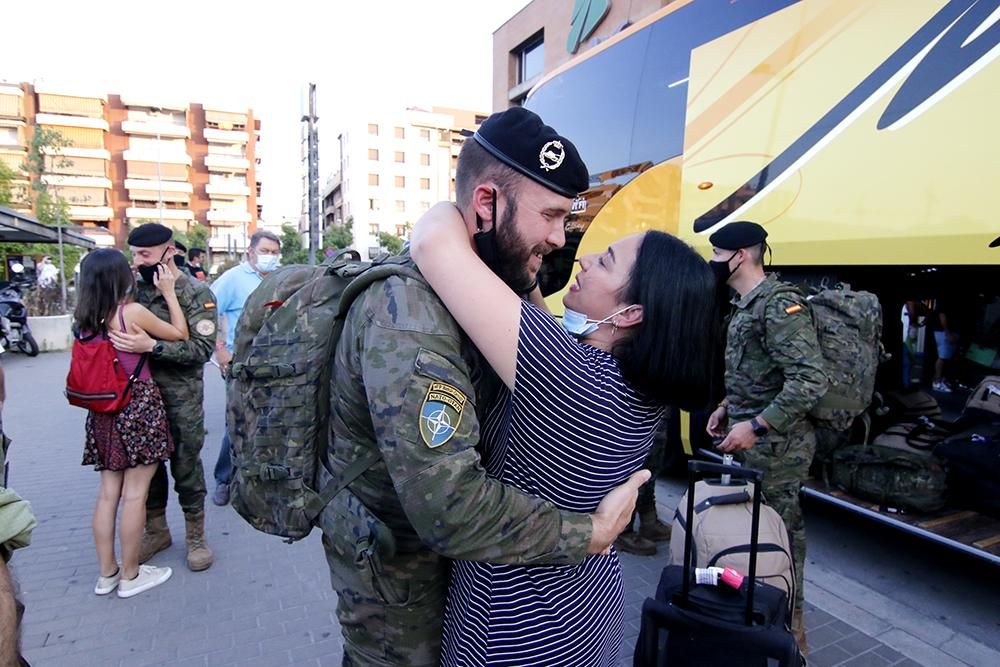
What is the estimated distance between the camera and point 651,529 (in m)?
4.02

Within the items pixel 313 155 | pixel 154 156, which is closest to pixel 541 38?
pixel 313 155

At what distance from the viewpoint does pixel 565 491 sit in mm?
1272

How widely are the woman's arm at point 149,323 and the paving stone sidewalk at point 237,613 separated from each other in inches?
58.9

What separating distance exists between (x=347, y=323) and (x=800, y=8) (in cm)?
396

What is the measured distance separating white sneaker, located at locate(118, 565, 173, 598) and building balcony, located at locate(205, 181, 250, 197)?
6770 cm

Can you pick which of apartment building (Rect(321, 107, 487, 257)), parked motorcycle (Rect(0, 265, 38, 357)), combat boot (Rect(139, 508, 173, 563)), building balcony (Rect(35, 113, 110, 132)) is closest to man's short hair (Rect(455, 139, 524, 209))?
combat boot (Rect(139, 508, 173, 563))

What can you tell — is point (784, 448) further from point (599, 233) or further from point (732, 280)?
point (599, 233)

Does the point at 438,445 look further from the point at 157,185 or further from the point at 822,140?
the point at 157,185

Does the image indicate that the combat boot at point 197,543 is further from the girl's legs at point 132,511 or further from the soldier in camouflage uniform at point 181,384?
the girl's legs at point 132,511

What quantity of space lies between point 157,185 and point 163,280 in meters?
66.2

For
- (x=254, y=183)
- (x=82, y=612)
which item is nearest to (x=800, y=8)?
(x=82, y=612)

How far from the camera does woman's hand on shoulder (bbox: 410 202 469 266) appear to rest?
1256 millimetres

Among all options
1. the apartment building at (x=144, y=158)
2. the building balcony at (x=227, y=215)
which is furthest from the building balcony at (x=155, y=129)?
the building balcony at (x=227, y=215)

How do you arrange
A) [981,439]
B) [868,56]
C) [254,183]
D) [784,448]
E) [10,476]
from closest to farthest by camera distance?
1. [784,448]
2. [868,56]
3. [981,439]
4. [10,476]
5. [254,183]
